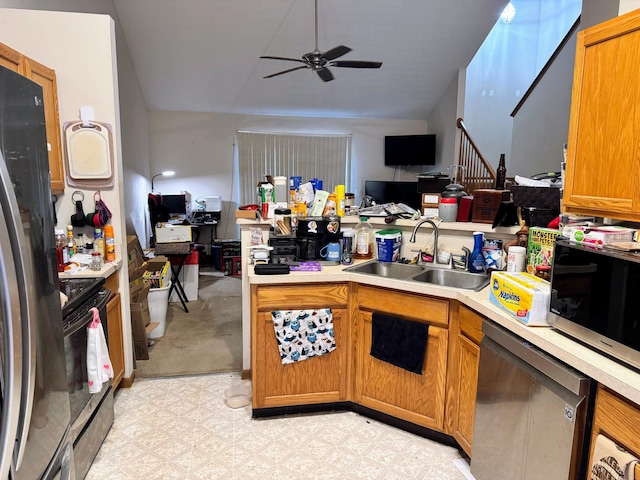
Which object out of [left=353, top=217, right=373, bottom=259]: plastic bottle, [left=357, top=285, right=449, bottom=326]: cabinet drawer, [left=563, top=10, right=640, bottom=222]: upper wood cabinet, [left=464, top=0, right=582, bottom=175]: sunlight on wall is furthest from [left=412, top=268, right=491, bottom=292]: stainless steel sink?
[left=464, top=0, right=582, bottom=175]: sunlight on wall

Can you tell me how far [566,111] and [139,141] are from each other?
5.54 meters

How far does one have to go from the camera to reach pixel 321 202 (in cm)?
296

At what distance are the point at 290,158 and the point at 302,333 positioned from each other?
5412 mm

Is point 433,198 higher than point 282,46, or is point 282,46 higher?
point 282,46

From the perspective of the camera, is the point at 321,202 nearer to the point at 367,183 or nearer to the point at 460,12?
the point at 460,12

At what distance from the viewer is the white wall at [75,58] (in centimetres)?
258

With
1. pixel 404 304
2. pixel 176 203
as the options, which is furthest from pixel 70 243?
pixel 176 203

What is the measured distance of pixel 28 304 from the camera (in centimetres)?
91

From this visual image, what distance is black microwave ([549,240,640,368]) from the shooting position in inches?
50.3

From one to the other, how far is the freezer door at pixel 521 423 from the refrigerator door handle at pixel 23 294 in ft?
5.23

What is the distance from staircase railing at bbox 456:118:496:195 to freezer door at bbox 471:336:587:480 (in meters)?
4.19

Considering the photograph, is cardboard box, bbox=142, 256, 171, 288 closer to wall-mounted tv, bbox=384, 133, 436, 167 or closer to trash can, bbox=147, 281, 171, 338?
trash can, bbox=147, 281, 171, 338

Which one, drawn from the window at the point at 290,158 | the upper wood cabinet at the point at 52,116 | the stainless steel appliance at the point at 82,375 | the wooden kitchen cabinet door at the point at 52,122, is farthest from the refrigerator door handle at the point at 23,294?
the window at the point at 290,158

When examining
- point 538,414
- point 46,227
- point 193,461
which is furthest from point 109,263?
point 538,414
